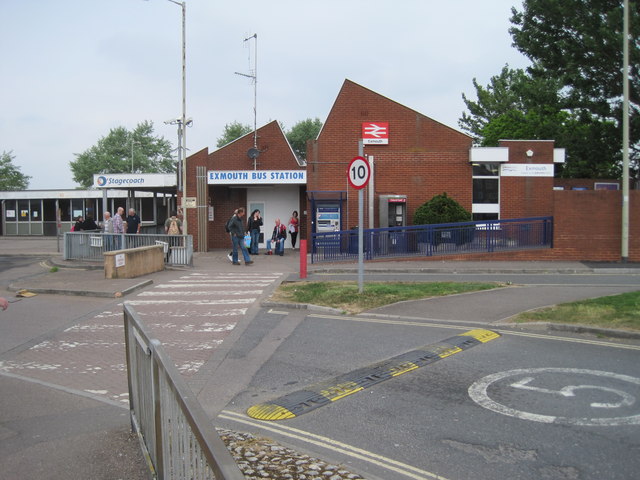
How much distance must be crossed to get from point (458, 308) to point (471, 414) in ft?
17.7

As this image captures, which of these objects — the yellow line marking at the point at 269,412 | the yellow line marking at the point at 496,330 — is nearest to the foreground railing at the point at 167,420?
the yellow line marking at the point at 269,412

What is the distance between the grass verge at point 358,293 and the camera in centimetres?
1099

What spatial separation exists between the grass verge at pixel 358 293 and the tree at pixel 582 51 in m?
13.6

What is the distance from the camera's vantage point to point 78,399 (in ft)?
18.7

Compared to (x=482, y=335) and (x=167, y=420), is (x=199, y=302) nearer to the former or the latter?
(x=482, y=335)

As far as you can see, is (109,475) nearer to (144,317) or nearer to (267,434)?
(267,434)

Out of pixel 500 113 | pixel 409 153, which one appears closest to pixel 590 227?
pixel 409 153

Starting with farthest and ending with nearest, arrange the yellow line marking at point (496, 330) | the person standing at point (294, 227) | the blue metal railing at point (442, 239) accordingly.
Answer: the person standing at point (294, 227) < the blue metal railing at point (442, 239) < the yellow line marking at point (496, 330)

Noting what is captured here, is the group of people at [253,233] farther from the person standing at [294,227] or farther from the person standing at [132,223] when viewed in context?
the person standing at [132,223]

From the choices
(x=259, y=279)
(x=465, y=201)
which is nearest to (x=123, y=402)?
(x=259, y=279)

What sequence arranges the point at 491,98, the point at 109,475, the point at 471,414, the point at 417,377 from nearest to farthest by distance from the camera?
1. the point at 109,475
2. the point at 471,414
3. the point at 417,377
4. the point at 491,98

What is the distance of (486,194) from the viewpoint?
84.1 feet

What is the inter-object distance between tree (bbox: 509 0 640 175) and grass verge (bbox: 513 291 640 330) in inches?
567

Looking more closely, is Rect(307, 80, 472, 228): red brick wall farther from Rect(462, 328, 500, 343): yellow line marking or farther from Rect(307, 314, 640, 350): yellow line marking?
Rect(462, 328, 500, 343): yellow line marking
